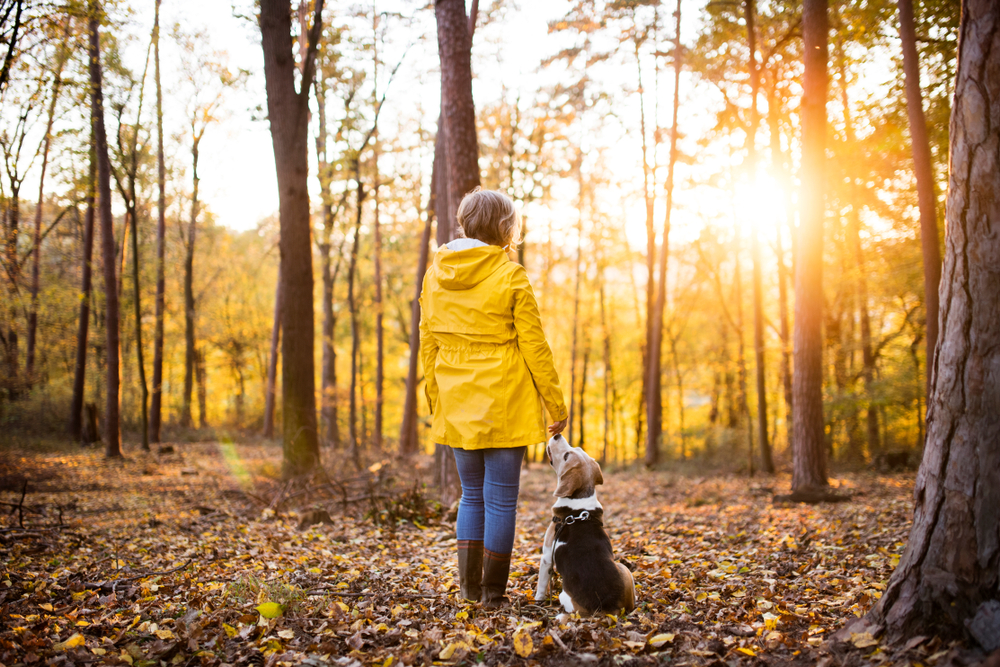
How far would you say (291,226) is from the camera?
25.7 feet

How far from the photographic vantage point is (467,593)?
3.23 metres

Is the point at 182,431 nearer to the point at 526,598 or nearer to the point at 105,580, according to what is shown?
the point at 105,580

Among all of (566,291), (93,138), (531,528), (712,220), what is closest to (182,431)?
(93,138)

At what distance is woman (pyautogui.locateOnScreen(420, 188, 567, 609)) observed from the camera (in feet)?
9.82

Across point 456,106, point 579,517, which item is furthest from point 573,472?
point 456,106

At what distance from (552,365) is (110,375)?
13.3 metres

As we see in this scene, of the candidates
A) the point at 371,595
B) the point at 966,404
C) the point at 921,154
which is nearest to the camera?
the point at 966,404

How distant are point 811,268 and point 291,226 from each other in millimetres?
7083

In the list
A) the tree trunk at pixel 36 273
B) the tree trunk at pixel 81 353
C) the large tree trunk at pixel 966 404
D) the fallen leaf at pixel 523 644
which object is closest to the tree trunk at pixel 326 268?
the tree trunk at pixel 81 353

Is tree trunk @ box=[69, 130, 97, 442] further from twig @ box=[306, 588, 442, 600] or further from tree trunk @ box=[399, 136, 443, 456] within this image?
twig @ box=[306, 588, 442, 600]

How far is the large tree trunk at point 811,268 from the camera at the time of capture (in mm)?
7250

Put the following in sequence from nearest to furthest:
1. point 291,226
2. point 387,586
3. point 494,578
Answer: point 494,578 < point 387,586 < point 291,226

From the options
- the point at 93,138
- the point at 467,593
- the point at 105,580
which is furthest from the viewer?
the point at 93,138

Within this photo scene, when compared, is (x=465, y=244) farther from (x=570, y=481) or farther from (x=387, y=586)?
(x=387, y=586)
